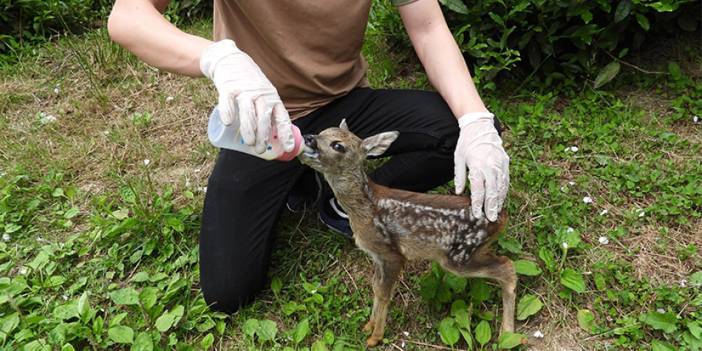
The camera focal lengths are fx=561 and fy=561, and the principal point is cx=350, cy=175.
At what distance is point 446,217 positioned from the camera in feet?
8.68

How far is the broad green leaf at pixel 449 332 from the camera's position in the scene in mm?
2799

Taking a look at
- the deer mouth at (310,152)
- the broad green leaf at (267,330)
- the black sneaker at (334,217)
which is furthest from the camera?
the black sneaker at (334,217)

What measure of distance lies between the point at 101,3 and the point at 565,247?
17.3 feet

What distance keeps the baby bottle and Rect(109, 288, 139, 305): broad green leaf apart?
3.81ft

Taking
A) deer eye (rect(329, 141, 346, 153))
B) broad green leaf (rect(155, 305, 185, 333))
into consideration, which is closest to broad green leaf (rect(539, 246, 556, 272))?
deer eye (rect(329, 141, 346, 153))

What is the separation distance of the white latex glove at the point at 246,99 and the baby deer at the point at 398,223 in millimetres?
219

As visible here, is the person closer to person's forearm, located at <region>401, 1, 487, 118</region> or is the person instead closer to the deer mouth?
person's forearm, located at <region>401, 1, 487, 118</region>

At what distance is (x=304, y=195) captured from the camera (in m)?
3.82

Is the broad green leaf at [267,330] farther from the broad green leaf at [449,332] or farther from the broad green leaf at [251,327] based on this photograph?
the broad green leaf at [449,332]

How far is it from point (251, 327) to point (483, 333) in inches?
47.8

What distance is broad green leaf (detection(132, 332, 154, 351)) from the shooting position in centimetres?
284

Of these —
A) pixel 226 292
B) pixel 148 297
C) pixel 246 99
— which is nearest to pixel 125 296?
pixel 148 297

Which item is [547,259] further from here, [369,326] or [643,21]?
[643,21]

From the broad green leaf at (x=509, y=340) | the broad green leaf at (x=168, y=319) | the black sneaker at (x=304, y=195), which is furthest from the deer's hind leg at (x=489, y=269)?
the broad green leaf at (x=168, y=319)
